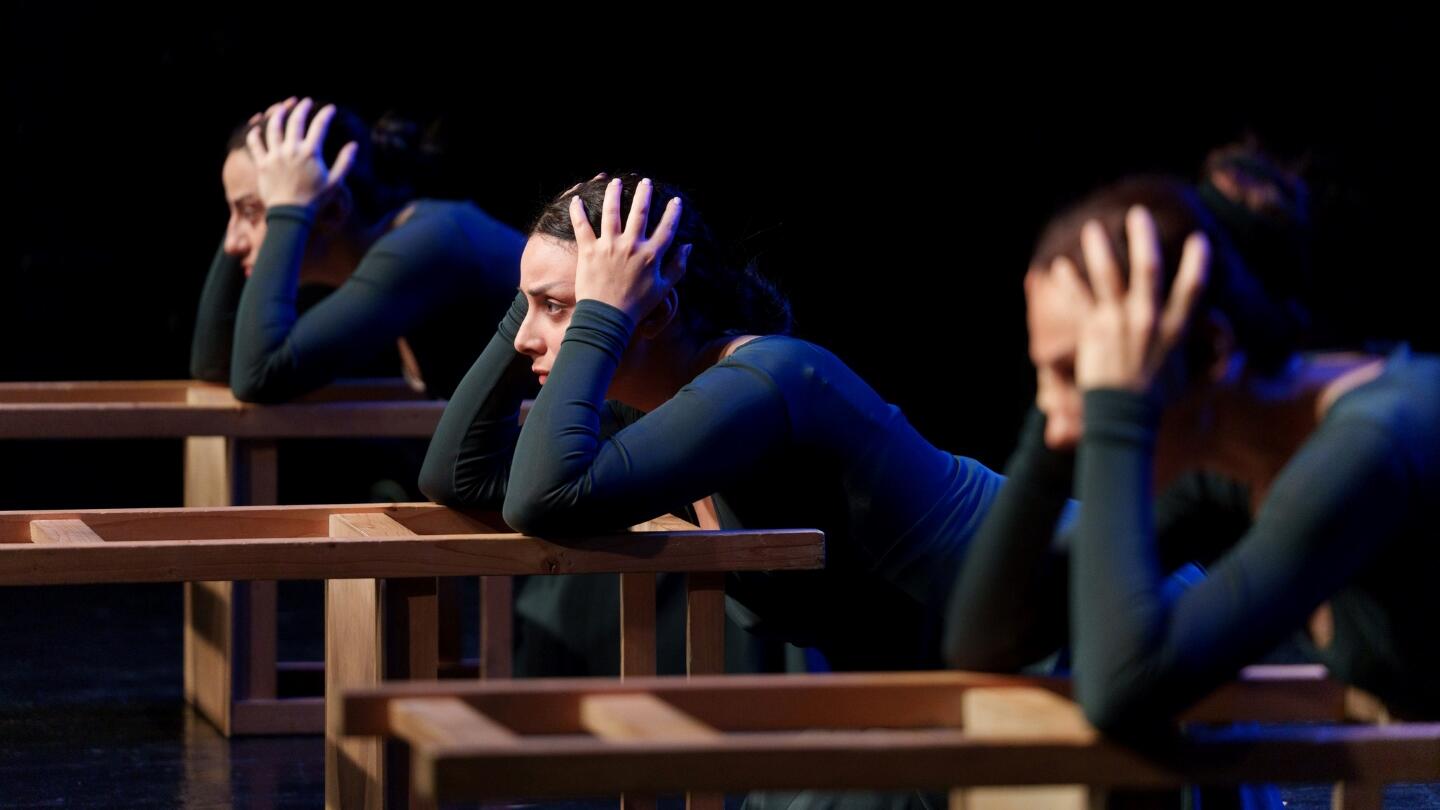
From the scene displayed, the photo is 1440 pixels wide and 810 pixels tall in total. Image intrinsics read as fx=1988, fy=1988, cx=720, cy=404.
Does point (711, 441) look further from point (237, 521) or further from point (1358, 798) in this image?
point (1358, 798)

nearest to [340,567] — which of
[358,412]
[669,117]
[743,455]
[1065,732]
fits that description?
[743,455]

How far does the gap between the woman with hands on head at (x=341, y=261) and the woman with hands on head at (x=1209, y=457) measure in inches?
85.7

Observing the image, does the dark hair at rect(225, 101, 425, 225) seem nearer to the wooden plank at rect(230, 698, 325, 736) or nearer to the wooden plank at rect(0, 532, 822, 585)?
the wooden plank at rect(230, 698, 325, 736)

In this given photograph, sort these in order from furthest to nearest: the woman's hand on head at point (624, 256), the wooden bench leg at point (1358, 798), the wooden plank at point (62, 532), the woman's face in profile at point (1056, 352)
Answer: the woman's hand on head at point (624, 256)
the wooden plank at point (62, 532)
the wooden bench leg at point (1358, 798)
the woman's face in profile at point (1056, 352)

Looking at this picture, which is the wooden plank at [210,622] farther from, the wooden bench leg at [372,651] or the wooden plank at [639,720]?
the wooden plank at [639,720]

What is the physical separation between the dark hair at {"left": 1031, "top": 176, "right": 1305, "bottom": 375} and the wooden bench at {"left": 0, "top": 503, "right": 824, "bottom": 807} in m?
0.79

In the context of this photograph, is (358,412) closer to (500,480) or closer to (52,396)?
(52,396)

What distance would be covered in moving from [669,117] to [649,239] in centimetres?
313

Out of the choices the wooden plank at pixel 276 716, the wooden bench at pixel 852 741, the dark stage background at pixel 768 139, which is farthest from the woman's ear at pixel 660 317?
the dark stage background at pixel 768 139

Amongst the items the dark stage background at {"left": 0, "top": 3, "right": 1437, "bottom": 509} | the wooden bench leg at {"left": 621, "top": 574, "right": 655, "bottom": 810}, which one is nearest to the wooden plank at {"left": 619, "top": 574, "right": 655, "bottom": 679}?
the wooden bench leg at {"left": 621, "top": 574, "right": 655, "bottom": 810}

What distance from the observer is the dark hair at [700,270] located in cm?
227

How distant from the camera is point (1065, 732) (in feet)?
4.22

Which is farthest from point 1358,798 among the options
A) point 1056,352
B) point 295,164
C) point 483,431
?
point 295,164

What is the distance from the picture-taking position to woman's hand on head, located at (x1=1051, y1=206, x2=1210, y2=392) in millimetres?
1260
